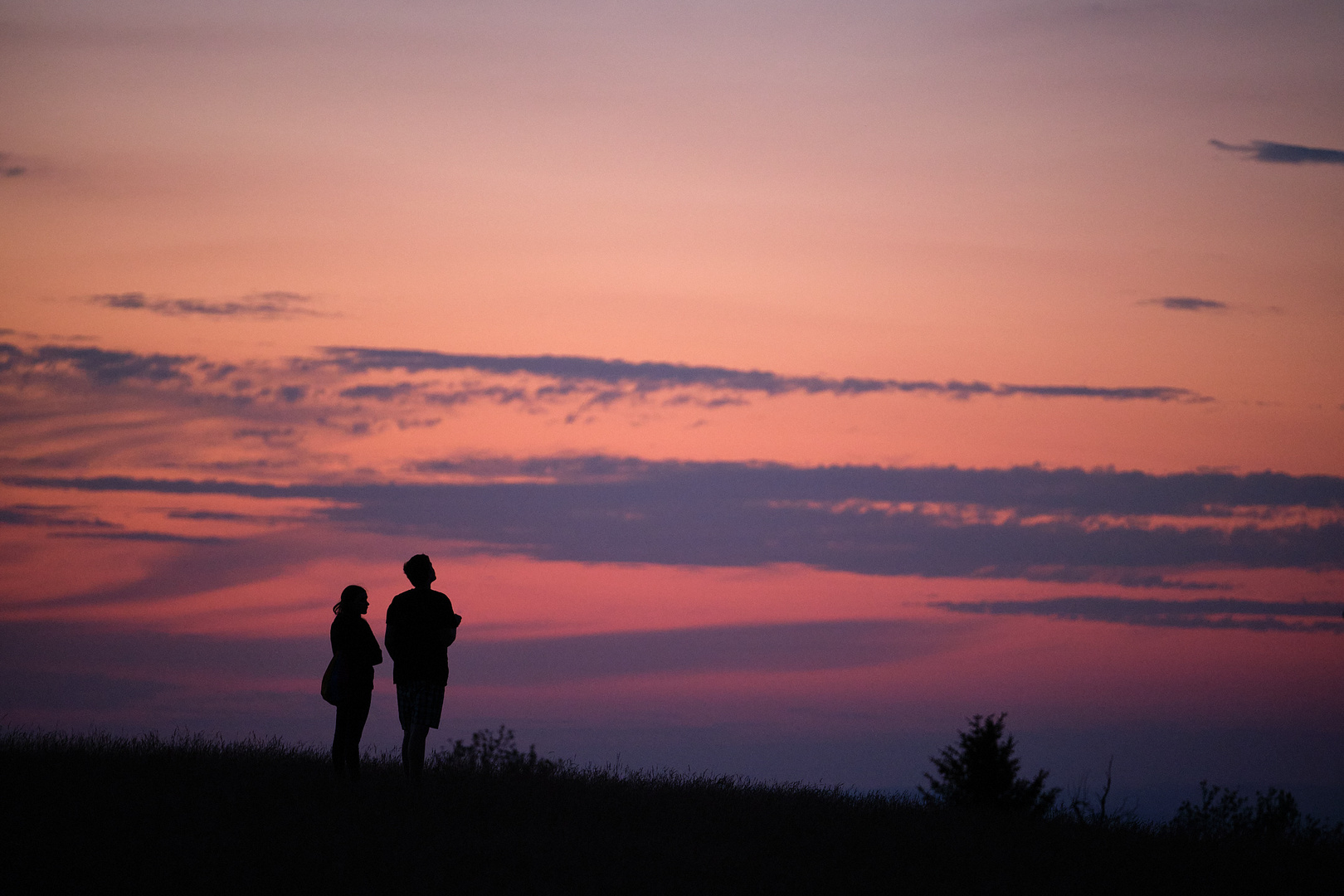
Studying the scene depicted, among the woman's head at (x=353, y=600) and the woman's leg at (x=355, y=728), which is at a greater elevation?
the woman's head at (x=353, y=600)

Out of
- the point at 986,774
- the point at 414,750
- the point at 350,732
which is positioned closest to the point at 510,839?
the point at 414,750

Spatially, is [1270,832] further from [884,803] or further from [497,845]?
[497,845]

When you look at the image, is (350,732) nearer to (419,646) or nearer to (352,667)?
(352,667)

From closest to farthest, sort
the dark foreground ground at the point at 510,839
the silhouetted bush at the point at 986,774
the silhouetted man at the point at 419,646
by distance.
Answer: the dark foreground ground at the point at 510,839 < the silhouetted man at the point at 419,646 < the silhouetted bush at the point at 986,774

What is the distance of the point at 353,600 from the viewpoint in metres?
12.8

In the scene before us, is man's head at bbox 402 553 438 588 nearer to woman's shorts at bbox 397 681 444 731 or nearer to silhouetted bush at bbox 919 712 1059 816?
woman's shorts at bbox 397 681 444 731

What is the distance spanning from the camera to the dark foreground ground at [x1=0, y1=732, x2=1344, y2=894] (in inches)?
404

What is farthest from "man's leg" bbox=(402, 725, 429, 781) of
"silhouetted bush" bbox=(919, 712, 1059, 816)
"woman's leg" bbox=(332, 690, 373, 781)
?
"silhouetted bush" bbox=(919, 712, 1059, 816)

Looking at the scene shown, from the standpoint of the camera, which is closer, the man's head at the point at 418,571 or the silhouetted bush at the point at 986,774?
the man's head at the point at 418,571

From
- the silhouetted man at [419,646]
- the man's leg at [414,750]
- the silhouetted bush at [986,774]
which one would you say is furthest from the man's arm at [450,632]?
the silhouetted bush at [986,774]

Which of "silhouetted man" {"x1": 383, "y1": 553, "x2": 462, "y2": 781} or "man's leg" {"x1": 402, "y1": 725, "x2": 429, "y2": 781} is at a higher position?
"silhouetted man" {"x1": 383, "y1": 553, "x2": 462, "y2": 781}

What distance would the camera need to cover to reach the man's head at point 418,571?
12.7m

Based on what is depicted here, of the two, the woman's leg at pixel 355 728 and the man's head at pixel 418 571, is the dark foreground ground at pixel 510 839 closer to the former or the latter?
the woman's leg at pixel 355 728

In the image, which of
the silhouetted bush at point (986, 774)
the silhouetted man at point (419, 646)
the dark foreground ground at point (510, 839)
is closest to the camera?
the dark foreground ground at point (510, 839)
